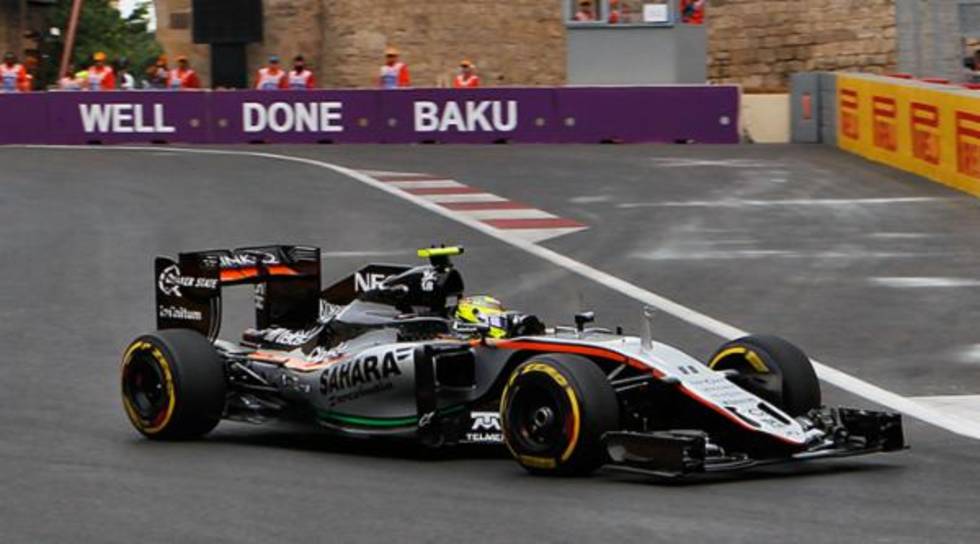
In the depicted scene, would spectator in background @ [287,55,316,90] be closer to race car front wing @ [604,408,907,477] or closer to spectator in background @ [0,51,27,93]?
spectator in background @ [0,51,27,93]

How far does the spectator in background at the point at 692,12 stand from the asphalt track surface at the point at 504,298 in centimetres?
856

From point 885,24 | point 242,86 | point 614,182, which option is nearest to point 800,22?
point 885,24

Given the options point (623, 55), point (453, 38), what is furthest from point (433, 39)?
point (623, 55)

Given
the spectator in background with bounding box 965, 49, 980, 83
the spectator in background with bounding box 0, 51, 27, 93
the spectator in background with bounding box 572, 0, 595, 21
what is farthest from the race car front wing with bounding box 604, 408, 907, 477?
the spectator in background with bounding box 572, 0, 595, 21

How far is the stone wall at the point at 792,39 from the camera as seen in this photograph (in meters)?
40.3

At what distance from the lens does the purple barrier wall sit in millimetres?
34219

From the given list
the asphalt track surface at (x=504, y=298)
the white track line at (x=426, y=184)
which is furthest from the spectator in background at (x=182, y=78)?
the white track line at (x=426, y=184)

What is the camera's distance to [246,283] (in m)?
12.1

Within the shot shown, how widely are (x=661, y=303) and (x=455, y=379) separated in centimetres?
736

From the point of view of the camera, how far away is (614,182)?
2783 cm

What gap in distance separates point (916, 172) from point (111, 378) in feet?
54.0

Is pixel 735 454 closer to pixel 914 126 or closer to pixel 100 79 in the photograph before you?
pixel 914 126

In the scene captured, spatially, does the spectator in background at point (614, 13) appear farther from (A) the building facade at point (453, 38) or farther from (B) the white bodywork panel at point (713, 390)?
(B) the white bodywork panel at point (713, 390)

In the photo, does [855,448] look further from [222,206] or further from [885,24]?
[885,24]
